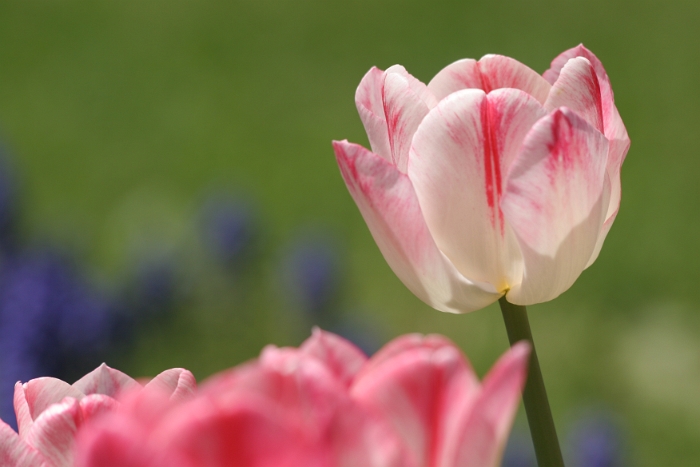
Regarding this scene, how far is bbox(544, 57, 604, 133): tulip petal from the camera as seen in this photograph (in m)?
0.31

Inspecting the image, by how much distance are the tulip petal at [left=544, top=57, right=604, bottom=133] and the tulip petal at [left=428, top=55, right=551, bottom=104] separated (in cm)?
4

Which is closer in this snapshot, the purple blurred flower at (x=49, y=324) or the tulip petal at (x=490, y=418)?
the tulip petal at (x=490, y=418)

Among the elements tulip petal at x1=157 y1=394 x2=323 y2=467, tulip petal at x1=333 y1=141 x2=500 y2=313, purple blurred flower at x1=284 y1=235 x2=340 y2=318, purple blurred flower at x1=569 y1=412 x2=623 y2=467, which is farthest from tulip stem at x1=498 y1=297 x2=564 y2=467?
purple blurred flower at x1=284 y1=235 x2=340 y2=318

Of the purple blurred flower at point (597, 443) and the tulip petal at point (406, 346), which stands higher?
the tulip petal at point (406, 346)

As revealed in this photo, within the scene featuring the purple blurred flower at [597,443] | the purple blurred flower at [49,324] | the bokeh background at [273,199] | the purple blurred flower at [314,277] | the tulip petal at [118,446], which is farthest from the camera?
the purple blurred flower at [314,277]

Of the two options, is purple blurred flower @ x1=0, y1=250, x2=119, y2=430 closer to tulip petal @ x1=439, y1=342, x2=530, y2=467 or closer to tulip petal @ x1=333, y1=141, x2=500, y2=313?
tulip petal @ x1=333, y1=141, x2=500, y2=313

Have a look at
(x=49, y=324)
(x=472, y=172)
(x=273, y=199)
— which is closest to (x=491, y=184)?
(x=472, y=172)

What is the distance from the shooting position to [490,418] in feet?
0.57

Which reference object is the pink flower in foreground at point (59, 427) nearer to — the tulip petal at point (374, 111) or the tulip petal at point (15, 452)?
the tulip petal at point (15, 452)

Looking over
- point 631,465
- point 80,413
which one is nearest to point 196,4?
point 631,465

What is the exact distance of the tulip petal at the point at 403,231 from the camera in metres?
0.29

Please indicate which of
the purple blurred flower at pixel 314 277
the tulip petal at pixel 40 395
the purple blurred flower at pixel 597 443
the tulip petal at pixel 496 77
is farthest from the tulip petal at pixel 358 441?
the purple blurred flower at pixel 314 277

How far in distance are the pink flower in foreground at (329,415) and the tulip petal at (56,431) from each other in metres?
0.05

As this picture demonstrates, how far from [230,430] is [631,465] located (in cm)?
138
